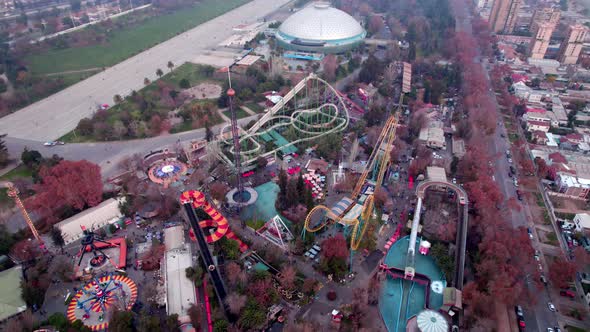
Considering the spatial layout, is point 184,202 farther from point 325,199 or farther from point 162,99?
point 162,99

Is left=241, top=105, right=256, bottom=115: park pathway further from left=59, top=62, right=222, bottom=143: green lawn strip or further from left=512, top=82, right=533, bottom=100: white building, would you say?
left=512, top=82, right=533, bottom=100: white building

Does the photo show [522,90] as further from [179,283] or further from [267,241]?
[179,283]

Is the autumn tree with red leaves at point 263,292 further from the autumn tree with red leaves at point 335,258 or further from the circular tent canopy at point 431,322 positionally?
the circular tent canopy at point 431,322

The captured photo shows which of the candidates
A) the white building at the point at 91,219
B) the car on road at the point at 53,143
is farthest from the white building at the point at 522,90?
the car on road at the point at 53,143

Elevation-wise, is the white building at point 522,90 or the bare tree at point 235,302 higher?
the white building at point 522,90

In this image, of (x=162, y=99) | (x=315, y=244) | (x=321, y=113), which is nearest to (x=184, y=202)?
(x=315, y=244)

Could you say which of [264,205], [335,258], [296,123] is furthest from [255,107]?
[335,258]
